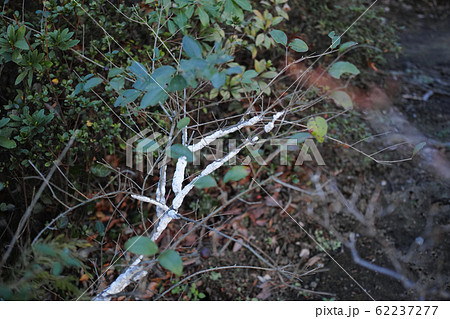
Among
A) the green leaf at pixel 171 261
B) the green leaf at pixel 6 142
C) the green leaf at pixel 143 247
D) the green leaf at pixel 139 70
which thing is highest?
the green leaf at pixel 139 70

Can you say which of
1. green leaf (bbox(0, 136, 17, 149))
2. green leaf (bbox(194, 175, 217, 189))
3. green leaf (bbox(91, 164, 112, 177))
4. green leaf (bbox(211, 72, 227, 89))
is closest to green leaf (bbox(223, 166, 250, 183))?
green leaf (bbox(194, 175, 217, 189))

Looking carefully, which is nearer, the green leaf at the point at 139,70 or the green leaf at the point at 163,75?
the green leaf at the point at 163,75

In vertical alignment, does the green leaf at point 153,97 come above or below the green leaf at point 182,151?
above

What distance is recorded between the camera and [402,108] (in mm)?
3357

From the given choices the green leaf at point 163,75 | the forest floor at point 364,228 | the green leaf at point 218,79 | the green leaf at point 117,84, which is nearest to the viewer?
the green leaf at point 218,79

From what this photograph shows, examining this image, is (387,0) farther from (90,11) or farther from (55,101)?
(55,101)

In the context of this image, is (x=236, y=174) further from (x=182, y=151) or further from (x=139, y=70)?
(x=139, y=70)

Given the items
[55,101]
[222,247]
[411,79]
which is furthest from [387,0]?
[55,101]

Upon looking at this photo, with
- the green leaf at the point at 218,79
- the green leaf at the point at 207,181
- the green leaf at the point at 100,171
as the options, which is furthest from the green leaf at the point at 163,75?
the green leaf at the point at 100,171

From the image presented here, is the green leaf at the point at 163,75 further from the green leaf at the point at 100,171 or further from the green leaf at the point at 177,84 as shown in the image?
the green leaf at the point at 100,171

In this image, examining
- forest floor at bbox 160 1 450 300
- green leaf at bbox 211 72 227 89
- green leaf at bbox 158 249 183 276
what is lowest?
forest floor at bbox 160 1 450 300

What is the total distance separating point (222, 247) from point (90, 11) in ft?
5.39

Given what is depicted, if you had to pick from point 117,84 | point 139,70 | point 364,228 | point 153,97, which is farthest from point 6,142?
point 364,228

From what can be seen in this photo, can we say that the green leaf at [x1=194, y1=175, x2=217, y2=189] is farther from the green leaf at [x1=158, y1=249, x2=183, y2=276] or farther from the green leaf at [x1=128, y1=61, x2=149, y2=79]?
the green leaf at [x1=128, y1=61, x2=149, y2=79]
